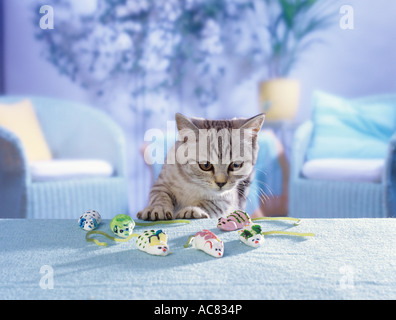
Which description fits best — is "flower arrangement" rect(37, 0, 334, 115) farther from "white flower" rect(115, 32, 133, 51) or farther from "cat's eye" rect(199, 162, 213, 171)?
"cat's eye" rect(199, 162, 213, 171)

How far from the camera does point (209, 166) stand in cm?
106

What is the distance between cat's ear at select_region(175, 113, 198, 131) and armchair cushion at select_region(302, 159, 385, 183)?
1015mm

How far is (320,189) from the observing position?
185cm

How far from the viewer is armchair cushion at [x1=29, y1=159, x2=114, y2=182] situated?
1.75 m

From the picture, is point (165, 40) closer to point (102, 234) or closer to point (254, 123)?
point (254, 123)

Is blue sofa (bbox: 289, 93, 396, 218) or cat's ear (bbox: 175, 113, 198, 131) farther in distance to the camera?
blue sofa (bbox: 289, 93, 396, 218)

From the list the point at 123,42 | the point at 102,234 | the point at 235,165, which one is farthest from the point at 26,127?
the point at 102,234

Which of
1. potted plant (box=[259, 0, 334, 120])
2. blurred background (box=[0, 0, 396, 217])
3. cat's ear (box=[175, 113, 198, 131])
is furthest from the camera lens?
blurred background (box=[0, 0, 396, 217])

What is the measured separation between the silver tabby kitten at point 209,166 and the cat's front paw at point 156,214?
78mm

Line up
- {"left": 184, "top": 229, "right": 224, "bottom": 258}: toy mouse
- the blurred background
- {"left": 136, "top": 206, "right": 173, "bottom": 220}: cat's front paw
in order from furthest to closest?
the blurred background, {"left": 136, "top": 206, "right": 173, "bottom": 220}: cat's front paw, {"left": 184, "top": 229, "right": 224, "bottom": 258}: toy mouse

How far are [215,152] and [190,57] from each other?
1888 mm

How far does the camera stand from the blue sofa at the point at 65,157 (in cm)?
172

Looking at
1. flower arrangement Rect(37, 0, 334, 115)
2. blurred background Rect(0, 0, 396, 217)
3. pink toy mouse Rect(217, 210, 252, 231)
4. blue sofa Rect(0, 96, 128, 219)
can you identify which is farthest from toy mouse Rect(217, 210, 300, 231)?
flower arrangement Rect(37, 0, 334, 115)
